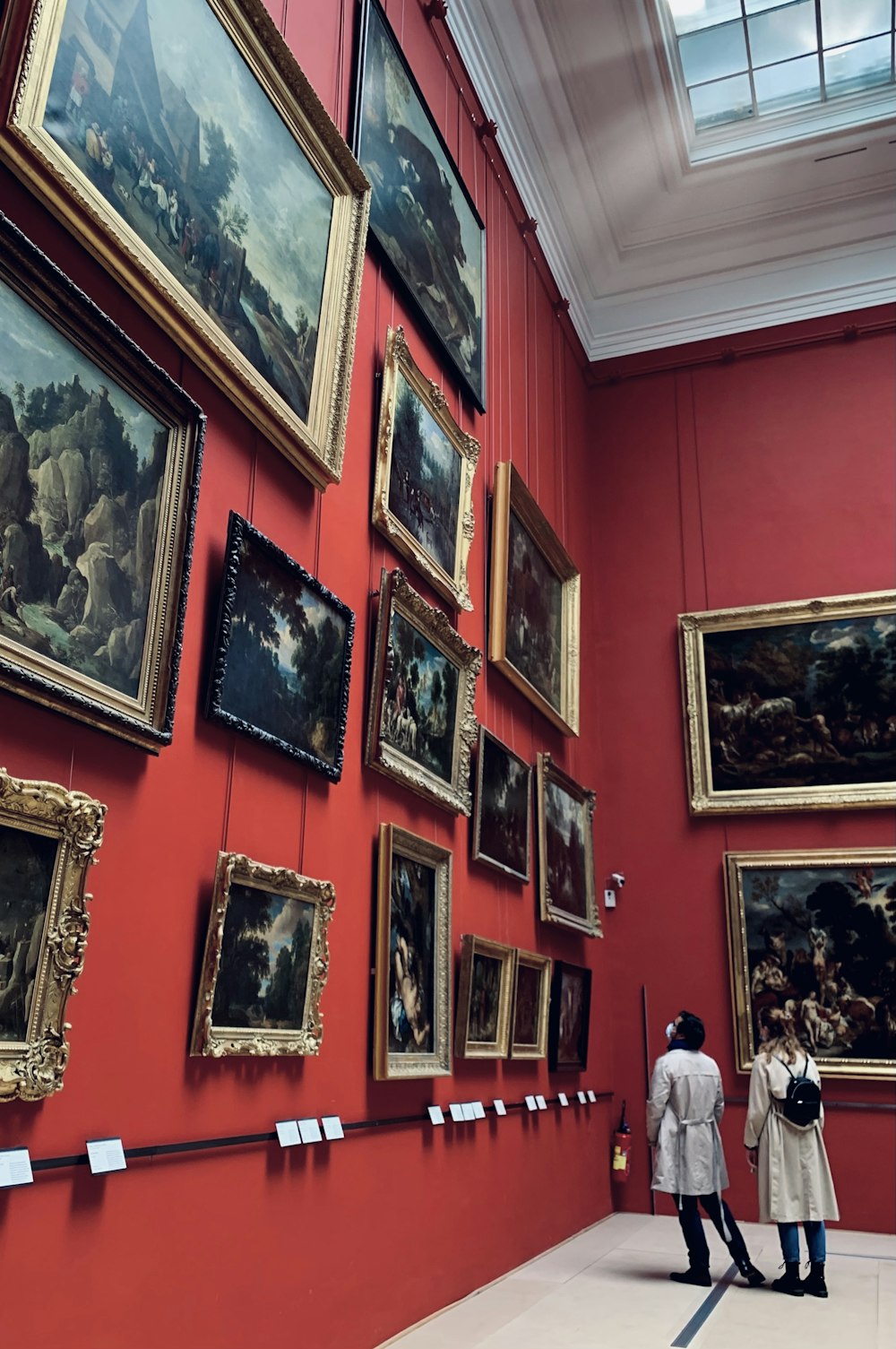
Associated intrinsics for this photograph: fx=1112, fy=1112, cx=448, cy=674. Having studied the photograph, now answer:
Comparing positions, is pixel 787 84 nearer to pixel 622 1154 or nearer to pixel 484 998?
pixel 484 998

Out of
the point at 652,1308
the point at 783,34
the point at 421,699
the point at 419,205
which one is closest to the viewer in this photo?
the point at 652,1308

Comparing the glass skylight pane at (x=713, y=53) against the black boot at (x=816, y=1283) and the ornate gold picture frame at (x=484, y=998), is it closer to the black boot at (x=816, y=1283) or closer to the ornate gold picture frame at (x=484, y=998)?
the ornate gold picture frame at (x=484, y=998)

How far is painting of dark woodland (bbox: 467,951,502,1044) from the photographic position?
27.2ft

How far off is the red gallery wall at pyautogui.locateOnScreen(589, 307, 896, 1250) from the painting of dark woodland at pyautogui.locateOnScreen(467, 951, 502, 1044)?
167 inches

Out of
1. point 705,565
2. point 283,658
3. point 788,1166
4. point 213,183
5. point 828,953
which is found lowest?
point 788,1166

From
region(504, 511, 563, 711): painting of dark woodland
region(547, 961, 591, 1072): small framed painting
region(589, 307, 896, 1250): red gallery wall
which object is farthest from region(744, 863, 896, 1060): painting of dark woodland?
region(504, 511, 563, 711): painting of dark woodland

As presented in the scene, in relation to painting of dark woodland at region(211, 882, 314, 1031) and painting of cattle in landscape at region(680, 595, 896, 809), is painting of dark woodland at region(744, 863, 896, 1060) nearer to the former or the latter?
painting of cattle in landscape at region(680, 595, 896, 809)

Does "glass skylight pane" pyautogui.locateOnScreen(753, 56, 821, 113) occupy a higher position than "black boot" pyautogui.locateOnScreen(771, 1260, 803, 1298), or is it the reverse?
"glass skylight pane" pyautogui.locateOnScreen(753, 56, 821, 113)

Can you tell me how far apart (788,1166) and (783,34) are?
11483 mm

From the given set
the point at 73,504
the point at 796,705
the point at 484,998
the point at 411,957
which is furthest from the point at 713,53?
the point at 73,504

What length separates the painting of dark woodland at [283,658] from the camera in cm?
548

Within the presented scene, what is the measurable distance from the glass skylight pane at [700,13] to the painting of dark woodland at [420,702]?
27.0ft

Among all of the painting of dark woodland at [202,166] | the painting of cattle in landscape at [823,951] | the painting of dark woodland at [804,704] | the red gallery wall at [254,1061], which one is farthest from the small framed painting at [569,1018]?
the painting of dark woodland at [202,166]

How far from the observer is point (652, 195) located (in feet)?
46.1
